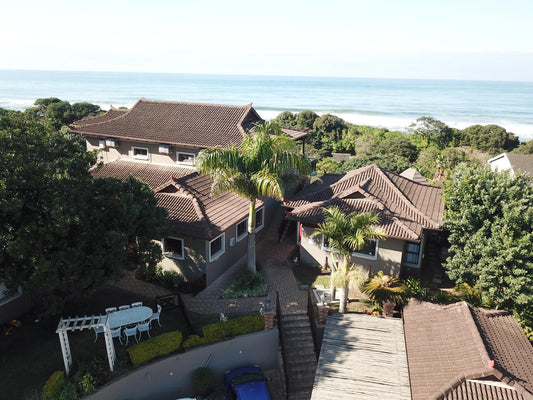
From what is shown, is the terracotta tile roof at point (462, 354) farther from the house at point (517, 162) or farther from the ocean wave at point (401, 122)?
the ocean wave at point (401, 122)

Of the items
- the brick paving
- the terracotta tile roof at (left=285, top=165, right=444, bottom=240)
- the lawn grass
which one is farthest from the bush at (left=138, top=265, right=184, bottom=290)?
the terracotta tile roof at (left=285, top=165, right=444, bottom=240)

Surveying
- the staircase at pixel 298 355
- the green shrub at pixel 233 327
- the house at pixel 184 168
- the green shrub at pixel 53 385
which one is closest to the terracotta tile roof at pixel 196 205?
the house at pixel 184 168

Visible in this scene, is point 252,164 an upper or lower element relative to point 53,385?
upper

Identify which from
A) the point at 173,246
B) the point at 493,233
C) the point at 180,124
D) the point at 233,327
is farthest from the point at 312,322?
the point at 180,124

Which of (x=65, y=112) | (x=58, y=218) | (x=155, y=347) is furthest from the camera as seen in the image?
(x=65, y=112)

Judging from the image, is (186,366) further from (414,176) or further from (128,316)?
(414,176)

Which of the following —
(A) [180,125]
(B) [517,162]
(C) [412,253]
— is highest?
(A) [180,125]

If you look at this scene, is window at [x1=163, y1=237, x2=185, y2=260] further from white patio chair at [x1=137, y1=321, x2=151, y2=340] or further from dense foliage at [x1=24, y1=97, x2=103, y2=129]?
dense foliage at [x1=24, y1=97, x2=103, y2=129]
